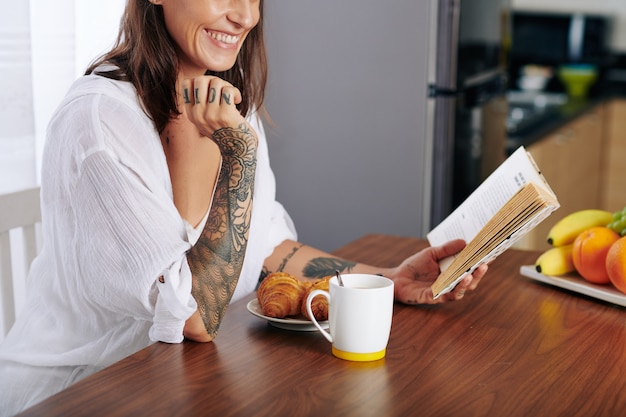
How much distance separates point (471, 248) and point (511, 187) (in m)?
0.16

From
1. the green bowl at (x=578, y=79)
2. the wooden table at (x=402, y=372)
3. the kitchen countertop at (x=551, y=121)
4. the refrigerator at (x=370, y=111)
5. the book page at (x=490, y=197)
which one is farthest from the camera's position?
the green bowl at (x=578, y=79)

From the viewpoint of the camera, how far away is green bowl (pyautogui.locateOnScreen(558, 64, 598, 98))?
5.27m

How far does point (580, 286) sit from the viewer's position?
1.41 metres

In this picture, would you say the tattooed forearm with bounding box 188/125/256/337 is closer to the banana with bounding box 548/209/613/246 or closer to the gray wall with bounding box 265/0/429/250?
the banana with bounding box 548/209/613/246

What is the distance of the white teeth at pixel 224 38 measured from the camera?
1360mm

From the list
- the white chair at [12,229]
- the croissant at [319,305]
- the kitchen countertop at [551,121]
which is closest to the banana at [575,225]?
the croissant at [319,305]

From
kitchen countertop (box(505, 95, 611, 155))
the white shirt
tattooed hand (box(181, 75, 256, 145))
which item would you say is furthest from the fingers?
kitchen countertop (box(505, 95, 611, 155))

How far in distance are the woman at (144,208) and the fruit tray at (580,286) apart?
187mm

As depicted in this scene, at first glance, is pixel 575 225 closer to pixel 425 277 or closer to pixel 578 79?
pixel 425 277

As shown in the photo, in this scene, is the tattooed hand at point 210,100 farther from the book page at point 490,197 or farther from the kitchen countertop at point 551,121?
the kitchen countertop at point 551,121

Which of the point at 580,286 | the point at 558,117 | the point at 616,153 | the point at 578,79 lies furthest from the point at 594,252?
the point at 578,79

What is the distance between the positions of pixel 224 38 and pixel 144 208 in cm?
36

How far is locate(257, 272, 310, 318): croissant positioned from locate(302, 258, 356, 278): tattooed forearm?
0.29 metres

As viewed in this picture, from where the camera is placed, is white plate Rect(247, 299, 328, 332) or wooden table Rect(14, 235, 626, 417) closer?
wooden table Rect(14, 235, 626, 417)
